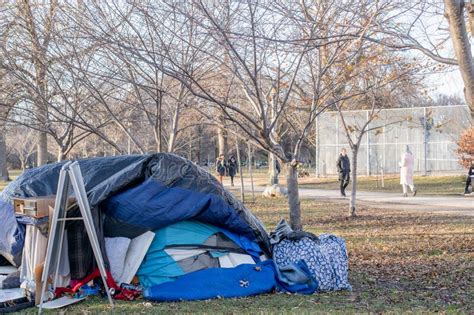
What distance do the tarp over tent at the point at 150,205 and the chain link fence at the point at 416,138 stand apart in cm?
2326

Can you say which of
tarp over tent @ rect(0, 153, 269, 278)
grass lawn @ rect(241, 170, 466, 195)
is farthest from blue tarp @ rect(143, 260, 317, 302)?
grass lawn @ rect(241, 170, 466, 195)

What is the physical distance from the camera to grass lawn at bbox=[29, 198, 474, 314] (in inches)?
248

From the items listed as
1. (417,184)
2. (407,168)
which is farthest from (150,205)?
(417,184)

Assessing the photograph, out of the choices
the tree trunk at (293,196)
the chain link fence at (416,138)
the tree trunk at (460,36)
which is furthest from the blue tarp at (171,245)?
the chain link fence at (416,138)

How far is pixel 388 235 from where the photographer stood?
12.4m

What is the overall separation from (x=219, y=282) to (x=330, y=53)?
5183 millimetres

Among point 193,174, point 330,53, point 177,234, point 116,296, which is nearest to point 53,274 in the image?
point 116,296

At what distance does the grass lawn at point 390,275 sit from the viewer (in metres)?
6.30

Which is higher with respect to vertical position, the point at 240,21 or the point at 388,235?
the point at 240,21

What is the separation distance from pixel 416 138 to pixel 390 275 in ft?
85.6

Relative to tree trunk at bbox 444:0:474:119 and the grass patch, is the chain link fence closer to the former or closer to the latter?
the grass patch

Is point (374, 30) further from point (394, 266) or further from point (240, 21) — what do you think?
point (394, 266)

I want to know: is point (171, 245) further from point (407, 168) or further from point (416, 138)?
point (416, 138)

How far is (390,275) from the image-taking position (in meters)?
8.42
